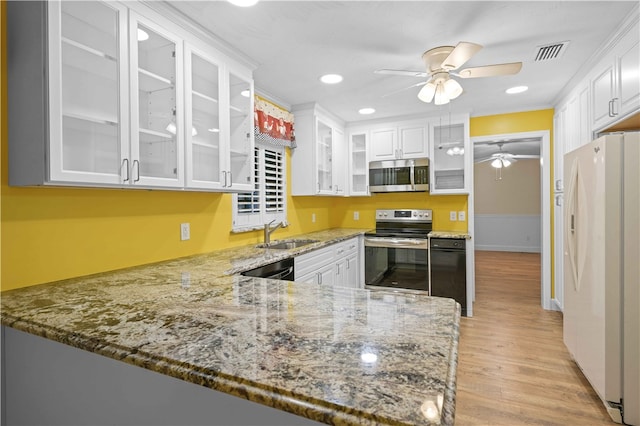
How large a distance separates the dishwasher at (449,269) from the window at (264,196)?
5.94 feet

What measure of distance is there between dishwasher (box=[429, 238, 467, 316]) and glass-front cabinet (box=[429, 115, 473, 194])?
0.73m

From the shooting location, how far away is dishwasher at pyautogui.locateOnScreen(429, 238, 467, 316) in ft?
12.4

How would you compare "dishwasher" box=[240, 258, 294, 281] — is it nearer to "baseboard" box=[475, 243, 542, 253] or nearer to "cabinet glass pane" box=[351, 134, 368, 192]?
"cabinet glass pane" box=[351, 134, 368, 192]

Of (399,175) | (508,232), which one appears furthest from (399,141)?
(508,232)

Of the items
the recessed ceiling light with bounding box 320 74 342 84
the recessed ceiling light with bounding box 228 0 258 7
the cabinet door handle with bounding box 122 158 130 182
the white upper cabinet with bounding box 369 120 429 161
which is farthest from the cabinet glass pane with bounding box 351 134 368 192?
the cabinet door handle with bounding box 122 158 130 182

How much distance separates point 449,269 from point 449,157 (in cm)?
141

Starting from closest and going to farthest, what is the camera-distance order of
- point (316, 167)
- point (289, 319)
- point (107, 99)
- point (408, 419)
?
point (408, 419), point (289, 319), point (107, 99), point (316, 167)

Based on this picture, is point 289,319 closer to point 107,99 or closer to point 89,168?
point 89,168

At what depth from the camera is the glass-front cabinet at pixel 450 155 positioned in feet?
13.4

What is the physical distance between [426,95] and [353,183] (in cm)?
236

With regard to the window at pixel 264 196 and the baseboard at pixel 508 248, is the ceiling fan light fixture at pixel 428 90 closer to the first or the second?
Answer: the window at pixel 264 196

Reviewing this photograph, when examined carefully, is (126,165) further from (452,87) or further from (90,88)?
(452,87)

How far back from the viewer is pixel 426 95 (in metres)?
2.44

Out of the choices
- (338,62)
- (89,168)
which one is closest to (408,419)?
(89,168)
